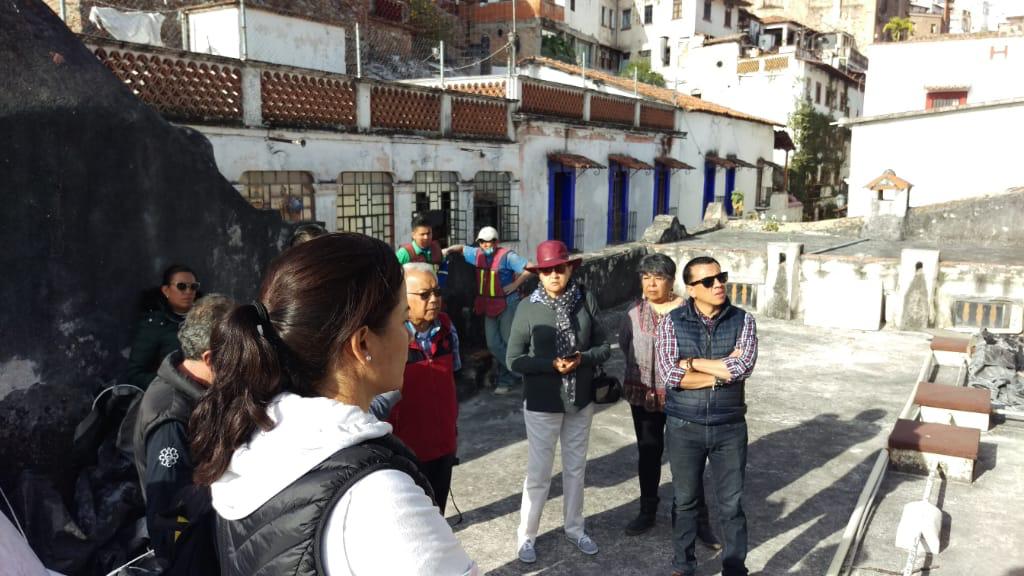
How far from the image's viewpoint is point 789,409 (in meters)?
6.85

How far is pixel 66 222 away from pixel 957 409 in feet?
21.6

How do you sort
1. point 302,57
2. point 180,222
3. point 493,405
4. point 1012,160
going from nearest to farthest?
point 180,222 < point 493,405 < point 302,57 < point 1012,160

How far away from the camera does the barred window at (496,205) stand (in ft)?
52.1

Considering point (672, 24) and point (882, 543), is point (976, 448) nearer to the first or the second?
point (882, 543)

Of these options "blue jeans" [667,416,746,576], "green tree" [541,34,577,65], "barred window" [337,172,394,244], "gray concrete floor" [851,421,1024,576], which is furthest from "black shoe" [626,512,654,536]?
"green tree" [541,34,577,65]

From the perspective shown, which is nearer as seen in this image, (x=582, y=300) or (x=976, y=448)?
(x=582, y=300)

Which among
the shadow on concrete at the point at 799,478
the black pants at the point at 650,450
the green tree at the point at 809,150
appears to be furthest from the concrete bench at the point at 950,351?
the green tree at the point at 809,150

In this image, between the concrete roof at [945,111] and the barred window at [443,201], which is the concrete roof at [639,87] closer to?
the concrete roof at [945,111]

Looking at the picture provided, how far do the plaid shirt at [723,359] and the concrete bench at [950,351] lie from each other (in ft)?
18.5

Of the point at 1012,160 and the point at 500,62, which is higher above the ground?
the point at 500,62

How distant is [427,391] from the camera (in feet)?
11.9

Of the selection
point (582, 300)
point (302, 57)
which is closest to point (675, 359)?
point (582, 300)

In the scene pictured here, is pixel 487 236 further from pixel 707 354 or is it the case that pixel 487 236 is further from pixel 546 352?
pixel 707 354

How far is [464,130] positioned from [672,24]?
1035 inches
